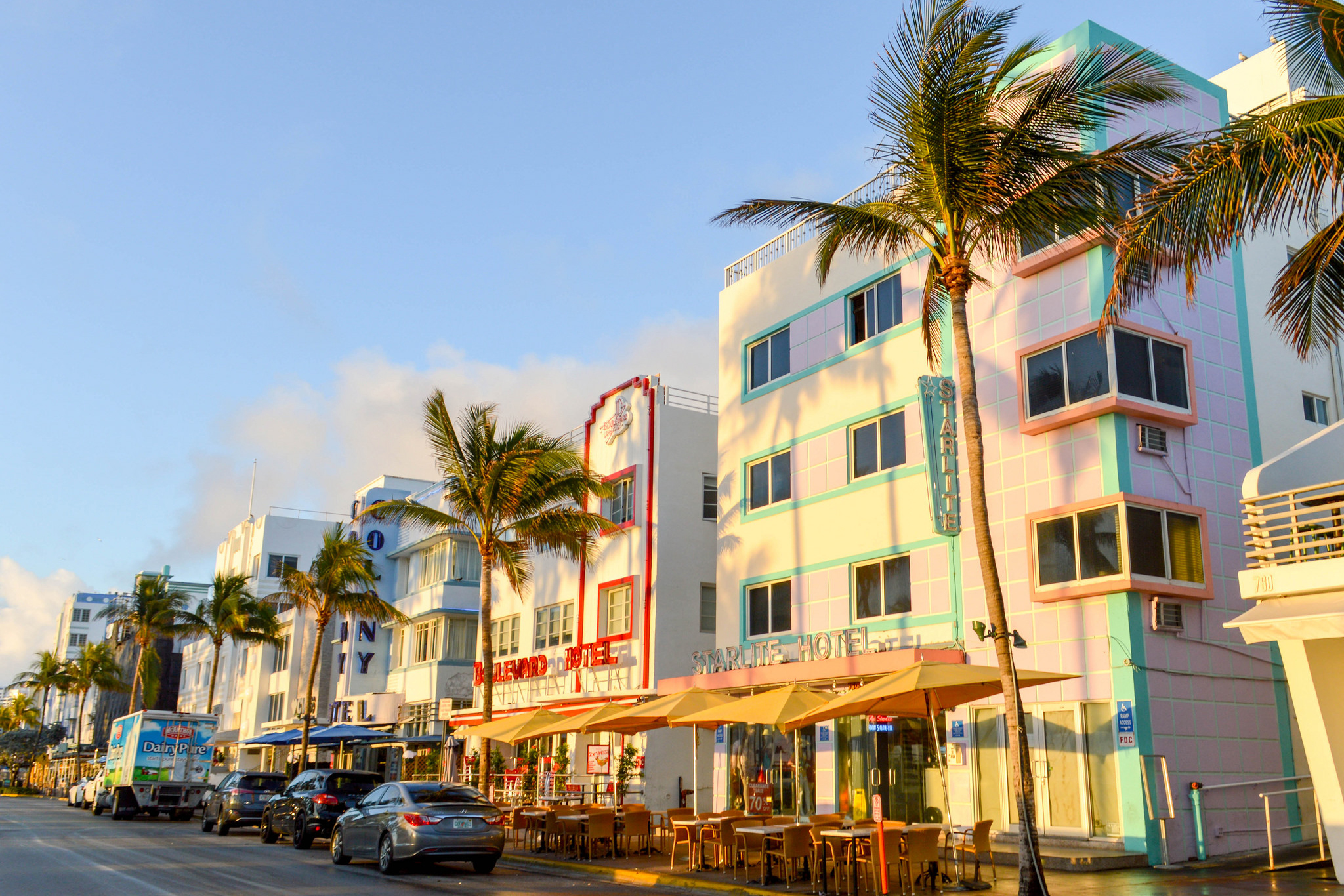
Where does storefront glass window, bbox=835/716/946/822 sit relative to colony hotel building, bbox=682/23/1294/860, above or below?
below

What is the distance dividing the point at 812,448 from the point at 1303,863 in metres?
12.3

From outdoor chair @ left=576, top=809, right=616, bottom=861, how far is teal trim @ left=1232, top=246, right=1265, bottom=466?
13049 millimetres

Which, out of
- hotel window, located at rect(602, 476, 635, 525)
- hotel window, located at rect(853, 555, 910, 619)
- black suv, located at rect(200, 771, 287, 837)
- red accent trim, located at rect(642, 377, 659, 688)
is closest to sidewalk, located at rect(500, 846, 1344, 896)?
hotel window, located at rect(853, 555, 910, 619)

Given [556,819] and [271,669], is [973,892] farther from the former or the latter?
[271,669]

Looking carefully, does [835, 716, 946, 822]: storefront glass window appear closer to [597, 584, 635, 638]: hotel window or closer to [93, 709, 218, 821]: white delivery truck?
[597, 584, 635, 638]: hotel window

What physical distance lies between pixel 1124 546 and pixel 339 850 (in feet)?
47.0

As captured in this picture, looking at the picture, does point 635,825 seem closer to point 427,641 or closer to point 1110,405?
point 1110,405

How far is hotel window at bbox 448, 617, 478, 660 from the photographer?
41438 mm

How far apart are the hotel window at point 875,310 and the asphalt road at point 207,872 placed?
41.5 ft

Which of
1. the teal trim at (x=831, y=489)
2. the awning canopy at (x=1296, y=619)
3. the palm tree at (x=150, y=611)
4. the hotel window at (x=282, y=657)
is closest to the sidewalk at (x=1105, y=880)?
the awning canopy at (x=1296, y=619)

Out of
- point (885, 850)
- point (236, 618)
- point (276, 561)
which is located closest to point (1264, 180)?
point (885, 850)

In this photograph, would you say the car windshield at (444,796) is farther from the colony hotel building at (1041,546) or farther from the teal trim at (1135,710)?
the teal trim at (1135,710)

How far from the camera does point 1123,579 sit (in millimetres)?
17297

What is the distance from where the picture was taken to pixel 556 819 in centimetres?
2111
